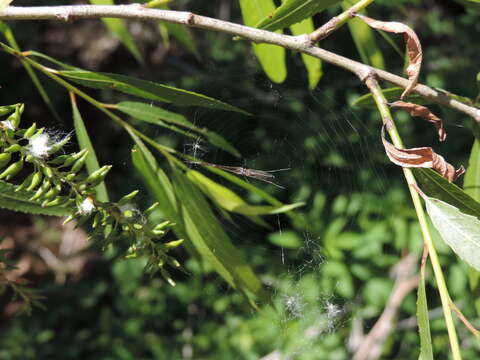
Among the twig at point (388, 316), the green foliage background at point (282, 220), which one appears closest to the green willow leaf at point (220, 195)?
the green foliage background at point (282, 220)

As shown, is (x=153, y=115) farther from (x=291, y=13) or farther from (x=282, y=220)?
(x=282, y=220)

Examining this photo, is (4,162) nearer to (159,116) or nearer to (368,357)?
(159,116)

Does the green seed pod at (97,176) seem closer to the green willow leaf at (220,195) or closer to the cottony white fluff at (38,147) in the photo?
the cottony white fluff at (38,147)

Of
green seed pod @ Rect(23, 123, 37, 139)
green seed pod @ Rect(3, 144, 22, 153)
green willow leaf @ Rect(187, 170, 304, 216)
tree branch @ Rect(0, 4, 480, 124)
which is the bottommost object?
green willow leaf @ Rect(187, 170, 304, 216)

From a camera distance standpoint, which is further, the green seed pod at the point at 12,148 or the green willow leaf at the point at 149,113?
the green willow leaf at the point at 149,113

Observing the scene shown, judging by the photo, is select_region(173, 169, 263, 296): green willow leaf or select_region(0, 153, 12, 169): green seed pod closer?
select_region(0, 153, 12, 169): green seed pod

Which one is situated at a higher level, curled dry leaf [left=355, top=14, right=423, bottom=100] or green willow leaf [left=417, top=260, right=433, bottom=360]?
curled dry leaf [left=355, top=14, right=423, bottom=100]

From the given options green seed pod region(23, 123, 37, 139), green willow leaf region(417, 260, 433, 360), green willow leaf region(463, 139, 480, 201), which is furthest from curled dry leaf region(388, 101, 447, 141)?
green seed pod region(23, 123, 37, 139)

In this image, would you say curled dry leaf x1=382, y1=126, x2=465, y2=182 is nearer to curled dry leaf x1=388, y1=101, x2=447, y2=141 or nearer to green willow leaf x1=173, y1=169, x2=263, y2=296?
curled dry leaf x1=388, y1=101, x2=447, y2=141
